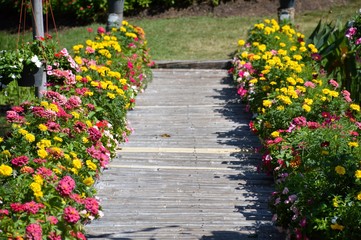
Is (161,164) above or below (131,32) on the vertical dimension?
below

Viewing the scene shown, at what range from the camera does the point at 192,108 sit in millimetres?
10500

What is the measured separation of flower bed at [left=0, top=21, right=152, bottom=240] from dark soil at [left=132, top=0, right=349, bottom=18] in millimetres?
5604

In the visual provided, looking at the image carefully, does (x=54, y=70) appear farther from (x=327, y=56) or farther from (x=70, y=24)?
(x=70, y=24)

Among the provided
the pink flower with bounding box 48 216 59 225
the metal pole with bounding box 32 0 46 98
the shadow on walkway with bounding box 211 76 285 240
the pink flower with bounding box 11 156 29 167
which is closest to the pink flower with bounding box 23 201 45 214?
the pink flower with bounding box 48 216 59 225

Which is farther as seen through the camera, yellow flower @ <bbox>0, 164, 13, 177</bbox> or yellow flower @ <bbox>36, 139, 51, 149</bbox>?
yellow flower @ <bbox>36, 139, 51, 149</bbox>

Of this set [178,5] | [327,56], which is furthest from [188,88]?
[178,5]

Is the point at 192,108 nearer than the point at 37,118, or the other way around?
the point at 37,118

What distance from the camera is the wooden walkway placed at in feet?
22.0

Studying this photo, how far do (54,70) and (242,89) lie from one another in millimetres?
2817

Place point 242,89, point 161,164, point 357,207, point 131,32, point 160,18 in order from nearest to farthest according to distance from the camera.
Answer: point 357,207, point 161,164, point 242,89, point 131,32, point 160,18

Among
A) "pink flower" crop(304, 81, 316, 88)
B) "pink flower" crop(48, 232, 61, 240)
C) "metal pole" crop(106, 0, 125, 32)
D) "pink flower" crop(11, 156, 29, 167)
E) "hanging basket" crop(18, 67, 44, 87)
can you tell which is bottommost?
"pink flower" crop(48, 232, 61, 240)

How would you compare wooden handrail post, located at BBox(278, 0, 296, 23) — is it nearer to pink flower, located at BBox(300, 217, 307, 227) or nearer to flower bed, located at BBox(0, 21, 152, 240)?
flower bed, located at BBox(0, 21, 152, 240)

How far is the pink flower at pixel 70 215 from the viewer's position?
222 inches

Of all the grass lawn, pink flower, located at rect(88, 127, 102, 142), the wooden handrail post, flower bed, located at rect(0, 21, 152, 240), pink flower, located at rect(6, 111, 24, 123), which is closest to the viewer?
flower bed, located at rect(0, 21, 152, 240)
